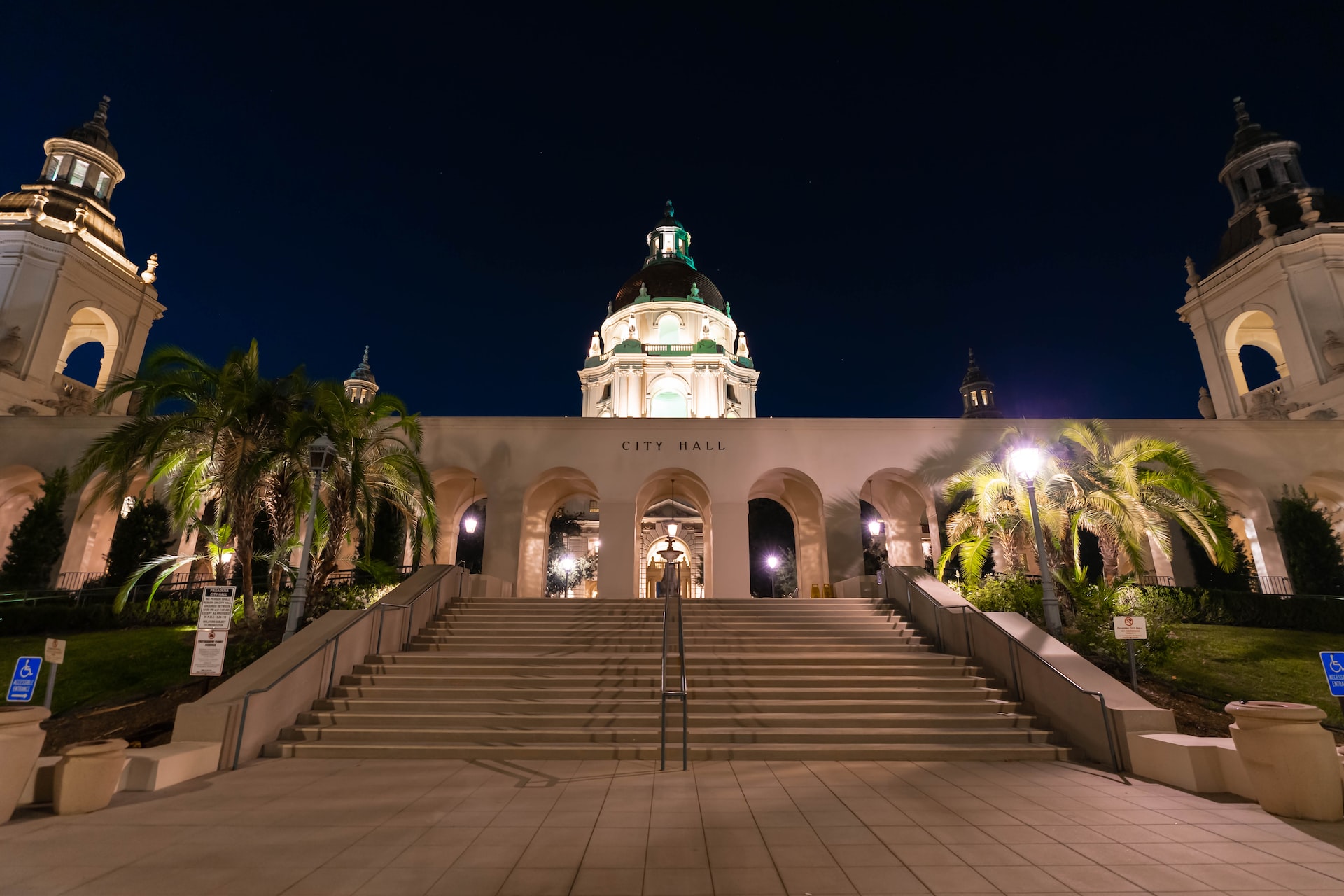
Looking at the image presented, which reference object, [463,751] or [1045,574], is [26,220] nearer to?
[463,751]

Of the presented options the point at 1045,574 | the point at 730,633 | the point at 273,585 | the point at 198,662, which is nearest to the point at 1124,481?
the point at 1045,574

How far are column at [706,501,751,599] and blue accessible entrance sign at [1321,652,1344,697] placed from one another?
13225 millimetres

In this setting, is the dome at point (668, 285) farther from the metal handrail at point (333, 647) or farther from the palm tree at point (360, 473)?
the metal handrail at point (333, 647)

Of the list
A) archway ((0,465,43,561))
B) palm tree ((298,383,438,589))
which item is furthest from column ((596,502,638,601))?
archway ((0,465,43,561))

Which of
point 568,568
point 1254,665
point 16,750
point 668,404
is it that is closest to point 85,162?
point 568,568

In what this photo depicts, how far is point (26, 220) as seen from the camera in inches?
997

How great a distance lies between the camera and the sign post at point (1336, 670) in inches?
283

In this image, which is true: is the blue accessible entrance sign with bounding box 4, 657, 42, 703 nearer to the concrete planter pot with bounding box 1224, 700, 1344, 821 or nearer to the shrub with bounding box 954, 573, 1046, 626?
the concrete planter pot with bounding box 1224, 700, 1344, 821

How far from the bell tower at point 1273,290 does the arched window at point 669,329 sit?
3028cm

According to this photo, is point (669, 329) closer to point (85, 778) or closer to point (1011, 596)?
point (1011, 596)

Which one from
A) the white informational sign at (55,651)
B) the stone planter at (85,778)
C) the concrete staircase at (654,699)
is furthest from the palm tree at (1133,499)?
the white informational sign at (55,651)

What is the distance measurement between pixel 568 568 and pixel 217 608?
101 feet

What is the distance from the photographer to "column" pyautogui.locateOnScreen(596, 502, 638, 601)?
1952 cm

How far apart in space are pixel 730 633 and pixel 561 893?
28.7ft
